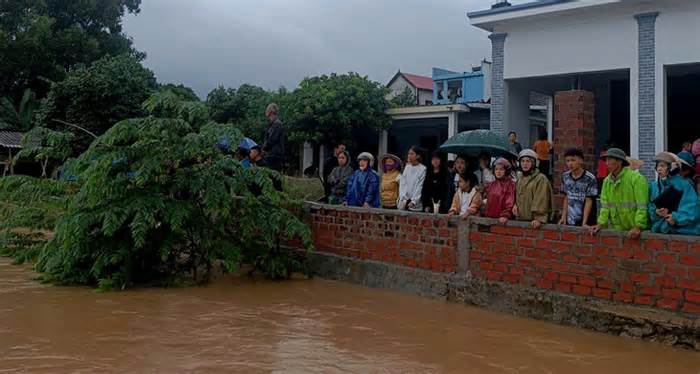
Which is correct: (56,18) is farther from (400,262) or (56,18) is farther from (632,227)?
(632,227)

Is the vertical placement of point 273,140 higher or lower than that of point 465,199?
higher

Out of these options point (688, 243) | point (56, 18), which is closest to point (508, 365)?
point (688, 243)

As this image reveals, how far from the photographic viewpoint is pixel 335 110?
18.1 meters

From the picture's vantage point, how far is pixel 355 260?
8125mm

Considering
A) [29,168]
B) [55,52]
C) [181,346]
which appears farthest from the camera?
[55,52]

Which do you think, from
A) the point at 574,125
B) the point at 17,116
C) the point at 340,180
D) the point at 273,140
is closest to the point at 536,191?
the point at 574,125

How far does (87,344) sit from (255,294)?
2.58m

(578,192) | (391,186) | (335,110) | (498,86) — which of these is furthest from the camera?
(335,110)

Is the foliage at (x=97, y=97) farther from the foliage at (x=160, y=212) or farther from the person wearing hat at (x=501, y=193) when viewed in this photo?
the person wearing hat at (x=501, y=193)

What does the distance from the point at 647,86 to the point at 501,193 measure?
606 cm

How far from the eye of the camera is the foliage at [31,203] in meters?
7.90

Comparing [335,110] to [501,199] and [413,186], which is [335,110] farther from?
[501,199]

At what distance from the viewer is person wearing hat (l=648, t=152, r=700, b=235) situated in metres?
5.30

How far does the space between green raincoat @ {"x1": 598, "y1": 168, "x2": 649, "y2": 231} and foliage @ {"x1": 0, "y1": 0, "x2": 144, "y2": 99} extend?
21.9 m
